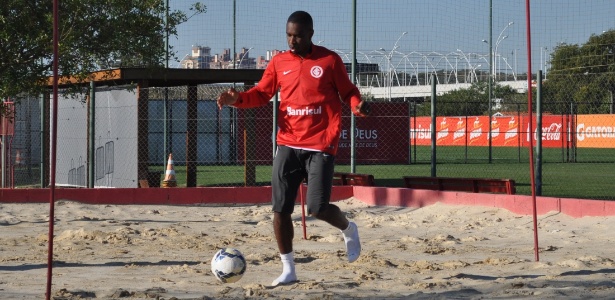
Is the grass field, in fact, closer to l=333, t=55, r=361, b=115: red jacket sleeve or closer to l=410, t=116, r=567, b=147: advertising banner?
l=410, t=116, r=567, b=147: advertising banner

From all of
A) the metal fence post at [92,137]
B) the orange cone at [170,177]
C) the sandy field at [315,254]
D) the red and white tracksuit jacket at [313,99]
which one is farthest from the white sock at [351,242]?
the orange cone at [170,177]

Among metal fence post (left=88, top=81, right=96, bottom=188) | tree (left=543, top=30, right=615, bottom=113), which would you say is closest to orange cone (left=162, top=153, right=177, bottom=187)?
metal fence post (left=88, top=81, right=96, bottom=188)

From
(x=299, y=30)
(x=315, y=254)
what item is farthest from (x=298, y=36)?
(x=315, y=254)

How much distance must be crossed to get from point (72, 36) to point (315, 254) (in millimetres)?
6067

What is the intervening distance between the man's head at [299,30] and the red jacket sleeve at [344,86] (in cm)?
27

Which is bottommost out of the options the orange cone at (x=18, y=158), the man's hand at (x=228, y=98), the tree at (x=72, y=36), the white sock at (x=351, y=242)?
the white sock at (x=351, y=242)

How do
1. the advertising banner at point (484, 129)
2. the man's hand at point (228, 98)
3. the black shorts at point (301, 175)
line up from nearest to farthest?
the black shorts at point (301, 175) → the man's hand at point (228, 98) → the advertising banner at point (484, 129)

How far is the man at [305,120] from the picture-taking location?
695 cm

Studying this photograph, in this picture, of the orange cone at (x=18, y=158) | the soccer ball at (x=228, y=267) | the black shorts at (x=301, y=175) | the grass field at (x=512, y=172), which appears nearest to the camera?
the soccer ball at (x=228, y=267)

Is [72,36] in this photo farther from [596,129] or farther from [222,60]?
[596,129]

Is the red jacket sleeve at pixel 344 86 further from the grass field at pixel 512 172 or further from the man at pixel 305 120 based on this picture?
the grass field at pixel 512 172

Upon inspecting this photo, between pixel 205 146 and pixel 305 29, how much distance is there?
15.4 metres

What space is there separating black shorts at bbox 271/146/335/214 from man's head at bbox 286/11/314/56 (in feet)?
2.41

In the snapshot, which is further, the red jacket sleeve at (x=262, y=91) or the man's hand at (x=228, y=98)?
the red jacket sleeve at (x=262, y=91)
